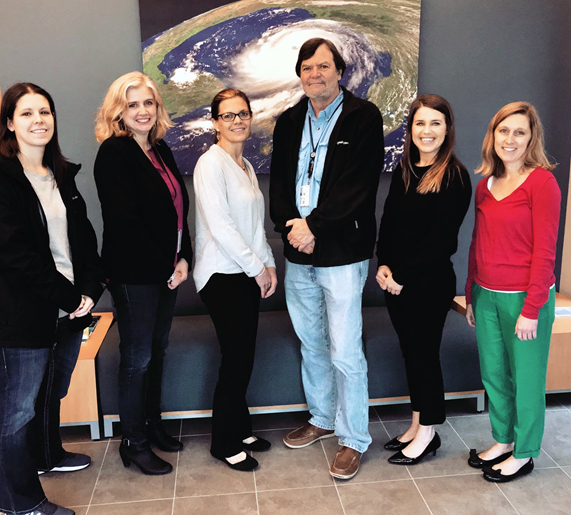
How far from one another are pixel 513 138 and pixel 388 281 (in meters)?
0.79

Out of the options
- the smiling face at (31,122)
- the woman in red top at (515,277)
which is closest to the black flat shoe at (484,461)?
the woman in red top at (515,277)

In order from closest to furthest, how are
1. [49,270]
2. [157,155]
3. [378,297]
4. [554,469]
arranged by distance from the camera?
[49,270], [157,155], [554,469], [378,297]

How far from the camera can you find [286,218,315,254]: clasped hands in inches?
91.4

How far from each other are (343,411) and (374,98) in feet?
6.92

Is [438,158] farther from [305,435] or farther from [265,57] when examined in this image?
[265,57]

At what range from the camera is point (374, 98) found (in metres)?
3.66

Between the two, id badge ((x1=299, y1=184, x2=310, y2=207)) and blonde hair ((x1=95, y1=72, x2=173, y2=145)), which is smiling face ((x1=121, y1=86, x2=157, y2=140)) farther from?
id badge ((x1=299, y1=184, x2=310, y2=207))

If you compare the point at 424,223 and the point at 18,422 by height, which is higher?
the point at 424,223

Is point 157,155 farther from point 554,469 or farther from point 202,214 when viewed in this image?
point 554,469

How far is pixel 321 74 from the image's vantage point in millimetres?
2320

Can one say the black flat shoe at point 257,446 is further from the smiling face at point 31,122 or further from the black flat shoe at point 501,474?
the smiling face at point 31,122

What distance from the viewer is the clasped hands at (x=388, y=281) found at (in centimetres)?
244

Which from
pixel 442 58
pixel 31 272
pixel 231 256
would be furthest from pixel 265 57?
pixel 31 272

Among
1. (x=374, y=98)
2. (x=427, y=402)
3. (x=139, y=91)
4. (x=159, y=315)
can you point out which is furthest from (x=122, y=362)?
(x=374, y=98)
